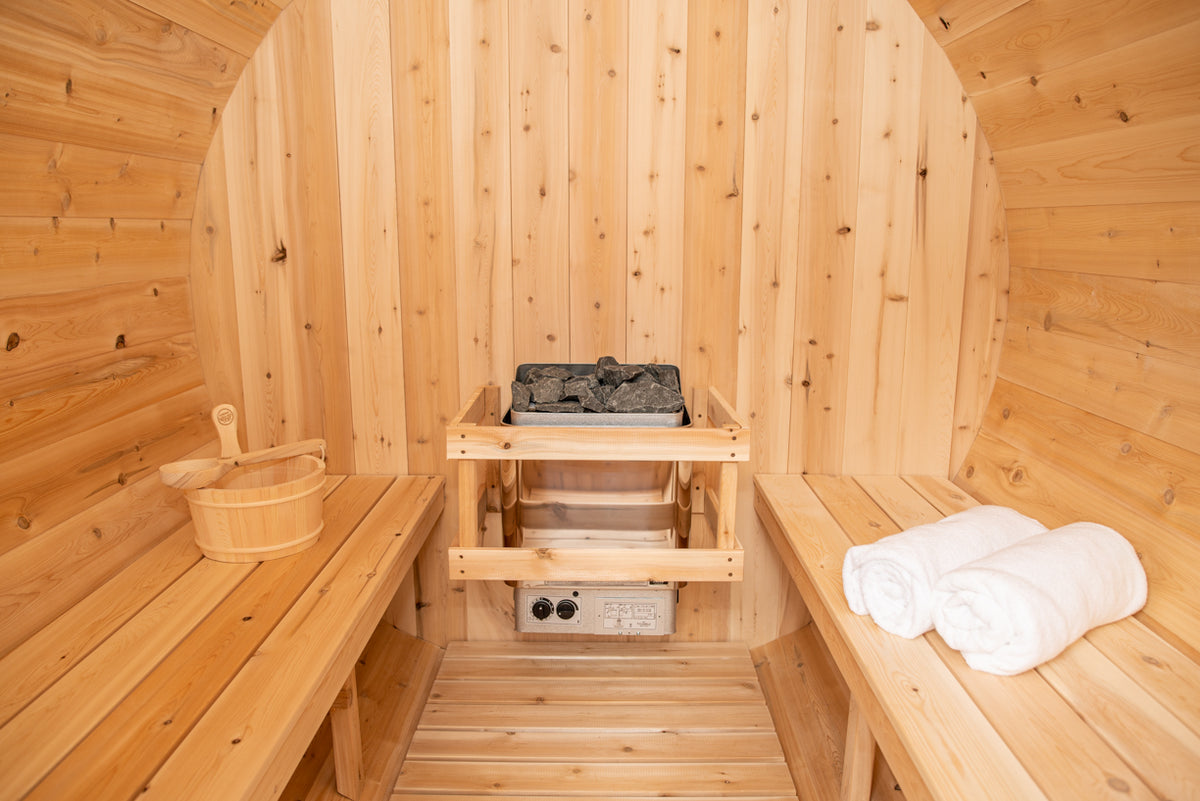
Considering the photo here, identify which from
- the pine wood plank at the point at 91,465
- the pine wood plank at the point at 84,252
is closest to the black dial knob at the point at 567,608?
the pine wood plank at the point at 91,465

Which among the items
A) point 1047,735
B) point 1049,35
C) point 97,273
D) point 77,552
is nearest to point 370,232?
point 97,273

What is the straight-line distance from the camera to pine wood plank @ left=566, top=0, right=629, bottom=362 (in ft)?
7.02

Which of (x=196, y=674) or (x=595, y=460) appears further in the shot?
(x=595, y=460)

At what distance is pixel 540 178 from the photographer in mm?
2207

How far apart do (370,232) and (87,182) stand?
2.28ft

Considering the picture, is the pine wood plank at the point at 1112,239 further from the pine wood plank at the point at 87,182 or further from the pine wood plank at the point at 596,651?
the pine wood plank at the point at 87,182

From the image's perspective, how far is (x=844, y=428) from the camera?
92.1 inches

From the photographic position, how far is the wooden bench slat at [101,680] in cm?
116

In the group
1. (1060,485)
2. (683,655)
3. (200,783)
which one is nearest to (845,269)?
(1060,485)

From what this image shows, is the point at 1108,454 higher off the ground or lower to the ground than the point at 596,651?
higher

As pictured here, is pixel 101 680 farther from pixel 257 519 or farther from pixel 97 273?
pixel 97 273

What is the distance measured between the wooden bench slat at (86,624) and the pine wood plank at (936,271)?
6.07 ft

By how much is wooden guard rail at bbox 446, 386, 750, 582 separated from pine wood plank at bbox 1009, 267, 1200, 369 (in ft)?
2.65

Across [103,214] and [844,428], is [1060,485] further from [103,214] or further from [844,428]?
[103,214]
